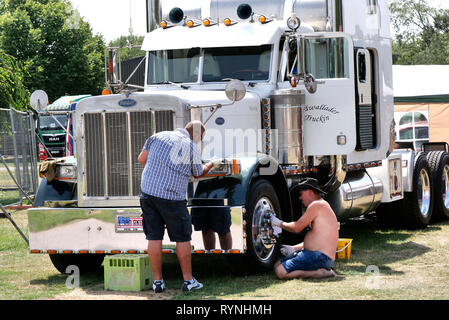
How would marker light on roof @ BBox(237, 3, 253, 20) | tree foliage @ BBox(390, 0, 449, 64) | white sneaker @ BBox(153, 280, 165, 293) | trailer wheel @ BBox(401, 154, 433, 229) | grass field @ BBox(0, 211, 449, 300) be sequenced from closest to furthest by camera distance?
grass field @ BBox(0, 211, 449, 300), white sneaker @ BBox(153, 280, 165, 293), marker light on roof @ BBox(237, 3, 253, 20), trailer wheel @ BBox(401, 154, 433, 229), tree foliage @ BBox(390, 0, 449, 64)

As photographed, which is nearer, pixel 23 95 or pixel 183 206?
pixel 183 206

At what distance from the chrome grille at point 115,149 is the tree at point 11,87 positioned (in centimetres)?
1130

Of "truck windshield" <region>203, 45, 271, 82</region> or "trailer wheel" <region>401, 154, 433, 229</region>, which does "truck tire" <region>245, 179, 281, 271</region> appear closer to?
"truck windshield" <region>203, 45, 271, 82</region>

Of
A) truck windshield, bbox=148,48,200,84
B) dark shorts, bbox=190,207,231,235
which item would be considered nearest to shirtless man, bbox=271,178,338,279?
dark shorts, bbox=190,207,231,235

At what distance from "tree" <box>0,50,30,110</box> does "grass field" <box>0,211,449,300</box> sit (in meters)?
8.88

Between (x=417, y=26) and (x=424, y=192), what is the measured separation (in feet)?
156

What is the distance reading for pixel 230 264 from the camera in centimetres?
882

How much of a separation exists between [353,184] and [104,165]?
3.90 metres

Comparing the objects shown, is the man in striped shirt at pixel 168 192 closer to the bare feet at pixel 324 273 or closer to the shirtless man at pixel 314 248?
the shirtless man at pixel 314 248

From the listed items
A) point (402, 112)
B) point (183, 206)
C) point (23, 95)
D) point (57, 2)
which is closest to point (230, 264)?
point (183, 206)

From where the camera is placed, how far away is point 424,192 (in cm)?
1389

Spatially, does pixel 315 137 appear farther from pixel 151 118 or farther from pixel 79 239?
pixel 79 239

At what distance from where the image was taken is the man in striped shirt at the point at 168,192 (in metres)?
8.06

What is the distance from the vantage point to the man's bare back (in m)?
8.79
